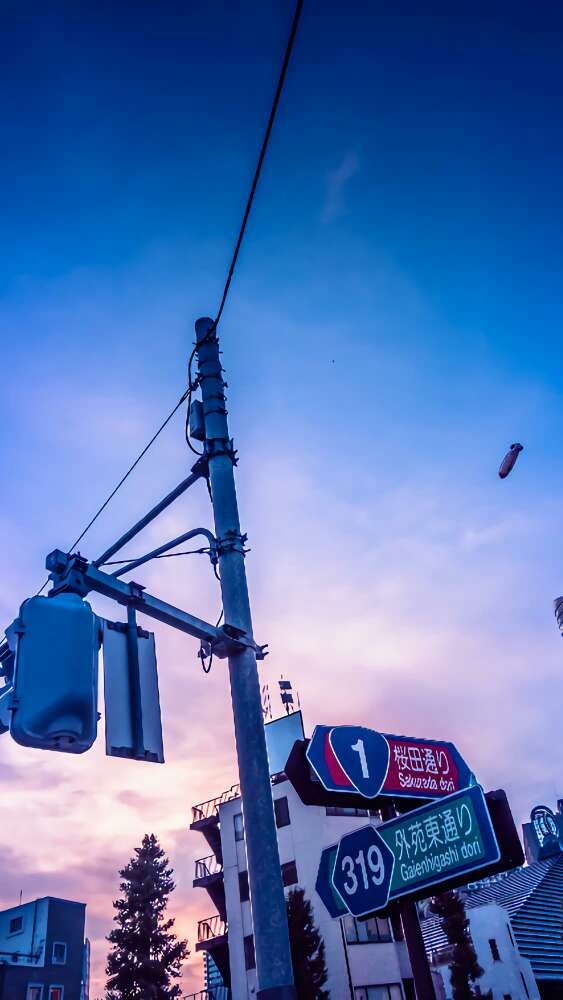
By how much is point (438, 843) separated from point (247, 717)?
4425mm

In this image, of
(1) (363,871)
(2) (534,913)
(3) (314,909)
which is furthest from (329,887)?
(2) (534,913)

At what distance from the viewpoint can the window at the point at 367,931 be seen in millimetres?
34719

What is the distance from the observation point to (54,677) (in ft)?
13.9

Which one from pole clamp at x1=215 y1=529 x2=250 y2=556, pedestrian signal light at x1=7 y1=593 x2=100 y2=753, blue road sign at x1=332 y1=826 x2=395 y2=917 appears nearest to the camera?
pedestrian signal light at x1=7 y1=593 x2=100 y2=753

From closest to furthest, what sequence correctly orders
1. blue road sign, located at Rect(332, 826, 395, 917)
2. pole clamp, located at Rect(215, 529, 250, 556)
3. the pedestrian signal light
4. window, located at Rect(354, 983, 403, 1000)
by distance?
the pedestrian signal light, pole clamp, located at Rect(215, 529, 250, 556), blue road sign, located at Rect(332, 826, 395, 917), window, located at Rect(354, 983, 403, 1000)

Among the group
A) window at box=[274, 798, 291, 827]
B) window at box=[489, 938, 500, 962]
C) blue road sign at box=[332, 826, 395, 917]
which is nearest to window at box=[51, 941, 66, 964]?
window at box=[274, 798, 291, 827]

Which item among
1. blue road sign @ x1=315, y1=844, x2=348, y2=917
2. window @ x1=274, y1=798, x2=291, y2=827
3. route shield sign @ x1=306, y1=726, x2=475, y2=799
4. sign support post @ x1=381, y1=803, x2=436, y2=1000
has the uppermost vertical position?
window @ x1=274, y1=798, x2=291, y2=827

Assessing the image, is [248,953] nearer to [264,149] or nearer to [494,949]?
[494,949]

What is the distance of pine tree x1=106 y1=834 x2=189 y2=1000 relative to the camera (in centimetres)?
4147

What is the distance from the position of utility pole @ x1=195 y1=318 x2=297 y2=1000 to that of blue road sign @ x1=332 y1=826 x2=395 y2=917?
14.4 feet

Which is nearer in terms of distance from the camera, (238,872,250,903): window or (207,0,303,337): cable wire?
(207,0,303,337): cable wire

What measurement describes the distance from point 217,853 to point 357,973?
1102 cm

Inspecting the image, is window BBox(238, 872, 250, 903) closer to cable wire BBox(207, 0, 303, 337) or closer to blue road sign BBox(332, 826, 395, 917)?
blue road sign BBox(332, 826, 395, 917)

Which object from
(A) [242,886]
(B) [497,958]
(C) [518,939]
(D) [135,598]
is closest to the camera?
(D) [135,598]
